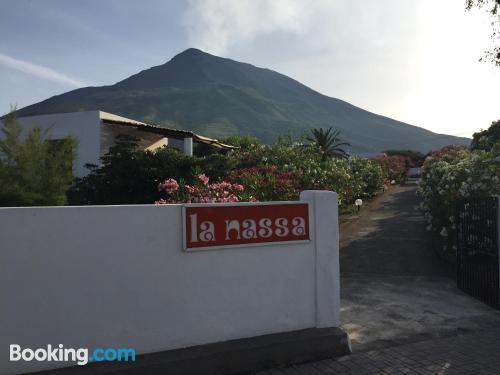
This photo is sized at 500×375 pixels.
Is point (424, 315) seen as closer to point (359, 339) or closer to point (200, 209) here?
point (359, 339)

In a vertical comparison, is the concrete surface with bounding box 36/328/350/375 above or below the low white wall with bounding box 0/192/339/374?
below

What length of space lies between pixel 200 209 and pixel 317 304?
6.24 feet

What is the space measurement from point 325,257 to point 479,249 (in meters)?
3.68

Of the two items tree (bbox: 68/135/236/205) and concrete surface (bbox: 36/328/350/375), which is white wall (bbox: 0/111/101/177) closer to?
tree (bbox: 68/135/236/205)

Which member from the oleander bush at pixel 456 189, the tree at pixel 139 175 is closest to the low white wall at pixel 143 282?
the oleander bush at pixel 456 189

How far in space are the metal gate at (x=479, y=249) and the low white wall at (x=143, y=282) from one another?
3.43 metres

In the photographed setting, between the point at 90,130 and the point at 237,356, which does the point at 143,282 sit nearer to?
the point at 237,356

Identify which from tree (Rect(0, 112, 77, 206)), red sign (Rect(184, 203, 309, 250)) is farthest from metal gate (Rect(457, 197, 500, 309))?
tree (Rect(0, 112, 77, 206))

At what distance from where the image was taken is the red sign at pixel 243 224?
4574 millimetres

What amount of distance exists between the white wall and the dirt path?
14141 millimetres

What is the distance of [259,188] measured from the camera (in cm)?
1142

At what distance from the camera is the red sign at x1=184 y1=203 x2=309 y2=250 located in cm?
457

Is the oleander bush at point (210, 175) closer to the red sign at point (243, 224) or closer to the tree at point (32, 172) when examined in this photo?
the tree at point (32, 172)

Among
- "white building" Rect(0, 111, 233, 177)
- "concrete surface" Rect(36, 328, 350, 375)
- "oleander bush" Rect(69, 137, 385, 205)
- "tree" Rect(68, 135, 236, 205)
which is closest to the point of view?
"concrete surface" Rect(36, 328, 350, 375)
